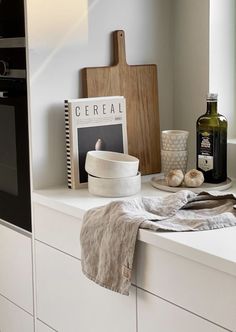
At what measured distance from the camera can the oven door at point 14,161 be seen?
2.21 m

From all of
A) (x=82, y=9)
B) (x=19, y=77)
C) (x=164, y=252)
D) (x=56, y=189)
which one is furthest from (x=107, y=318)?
(x=82, y=9)

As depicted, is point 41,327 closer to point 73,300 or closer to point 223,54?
point 73,300

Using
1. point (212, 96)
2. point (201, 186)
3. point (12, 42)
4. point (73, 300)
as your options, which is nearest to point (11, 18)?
point (12, 42)

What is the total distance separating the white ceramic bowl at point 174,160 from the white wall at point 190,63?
157 millimetres

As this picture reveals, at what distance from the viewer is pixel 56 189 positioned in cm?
220

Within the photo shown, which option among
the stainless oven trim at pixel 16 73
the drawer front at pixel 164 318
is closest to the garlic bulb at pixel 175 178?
the drawer front at pixel 164 318

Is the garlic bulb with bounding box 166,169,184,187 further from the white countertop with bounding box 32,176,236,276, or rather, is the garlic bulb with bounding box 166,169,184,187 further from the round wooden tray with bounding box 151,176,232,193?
the white countertop with bounding box 32,176,236,276

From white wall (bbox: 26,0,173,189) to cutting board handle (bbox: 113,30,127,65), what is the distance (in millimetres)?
22

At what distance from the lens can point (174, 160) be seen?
2.25 meters

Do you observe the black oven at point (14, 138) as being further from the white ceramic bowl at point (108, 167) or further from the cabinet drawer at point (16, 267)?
the white ceramic bowl at point (108, 167)

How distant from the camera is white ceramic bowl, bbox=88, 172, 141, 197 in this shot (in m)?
2.06

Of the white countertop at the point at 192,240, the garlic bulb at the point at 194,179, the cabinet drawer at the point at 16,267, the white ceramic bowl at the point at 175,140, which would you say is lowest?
the cabinet drawer at the point at 16,267

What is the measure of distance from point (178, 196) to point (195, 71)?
634mm

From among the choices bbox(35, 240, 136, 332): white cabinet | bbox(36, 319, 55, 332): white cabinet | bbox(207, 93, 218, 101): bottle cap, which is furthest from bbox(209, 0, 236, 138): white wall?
bbox(36, 319, 55, 332): white cabinet
